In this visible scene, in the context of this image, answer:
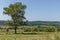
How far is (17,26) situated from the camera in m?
41.3

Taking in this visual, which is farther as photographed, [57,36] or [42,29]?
[42,29]

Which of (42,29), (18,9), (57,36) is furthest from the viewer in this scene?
(42,29)

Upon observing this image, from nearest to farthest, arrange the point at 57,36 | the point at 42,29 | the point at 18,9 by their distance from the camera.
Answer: the point at 57,36 < the point at 18,9 < the point at 42,29

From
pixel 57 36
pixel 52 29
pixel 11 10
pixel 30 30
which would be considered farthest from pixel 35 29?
pixel 57 36

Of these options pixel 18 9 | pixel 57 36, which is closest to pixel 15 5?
pixel 18 9

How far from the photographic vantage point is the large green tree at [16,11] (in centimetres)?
3921

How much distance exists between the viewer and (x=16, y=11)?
128 ft

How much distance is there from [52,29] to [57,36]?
71.8ft

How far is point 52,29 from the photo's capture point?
129 feet

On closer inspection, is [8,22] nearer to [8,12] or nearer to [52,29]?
[8,12]

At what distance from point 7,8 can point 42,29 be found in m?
8.50

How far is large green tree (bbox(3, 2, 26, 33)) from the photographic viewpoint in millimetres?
39213

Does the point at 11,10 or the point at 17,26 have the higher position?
the point at 11,10

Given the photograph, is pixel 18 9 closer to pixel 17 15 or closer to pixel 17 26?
pixel 17 15
